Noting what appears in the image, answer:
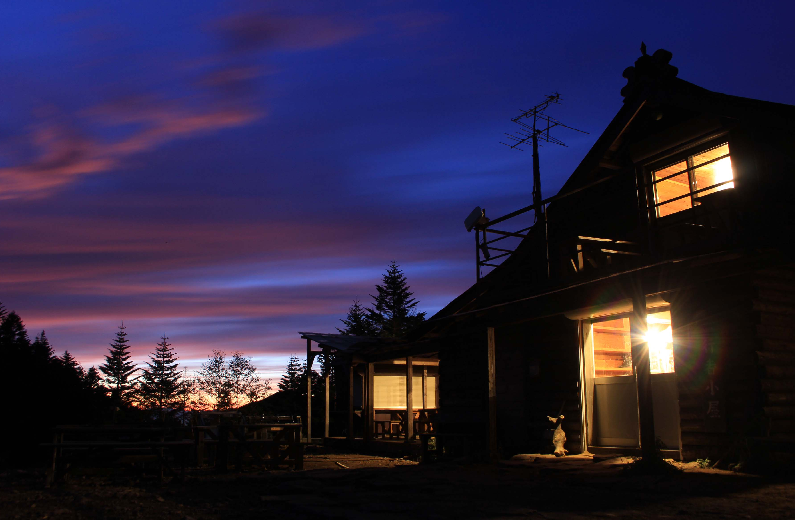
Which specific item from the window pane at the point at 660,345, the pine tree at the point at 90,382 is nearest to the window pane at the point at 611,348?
the window pane at the point at 660,345

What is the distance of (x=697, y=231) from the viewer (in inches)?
429

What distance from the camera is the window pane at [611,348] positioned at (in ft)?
41.5

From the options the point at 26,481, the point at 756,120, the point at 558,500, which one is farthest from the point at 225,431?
the point at 756,120

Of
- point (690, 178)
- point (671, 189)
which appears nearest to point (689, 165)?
point (690, 178)

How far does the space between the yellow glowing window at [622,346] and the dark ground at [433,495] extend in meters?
2.40

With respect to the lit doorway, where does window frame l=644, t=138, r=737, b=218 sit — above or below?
above

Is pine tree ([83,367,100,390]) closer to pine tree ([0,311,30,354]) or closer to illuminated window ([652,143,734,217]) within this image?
pine tree ([0,311,30,354])

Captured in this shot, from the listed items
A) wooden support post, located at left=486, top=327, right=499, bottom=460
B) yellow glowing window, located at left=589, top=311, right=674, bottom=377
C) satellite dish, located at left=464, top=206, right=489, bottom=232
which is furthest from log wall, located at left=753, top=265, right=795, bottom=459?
satellite dish, located at left=464, top=206, right=489, bottom=232

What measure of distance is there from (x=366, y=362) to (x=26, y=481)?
35.0 ft

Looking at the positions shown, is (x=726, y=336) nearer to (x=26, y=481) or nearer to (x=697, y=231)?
(x=697, y=231)

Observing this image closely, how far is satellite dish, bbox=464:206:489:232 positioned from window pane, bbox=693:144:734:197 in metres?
4.22

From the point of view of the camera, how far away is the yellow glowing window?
12.0 metres

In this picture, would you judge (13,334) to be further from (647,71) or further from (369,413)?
(647,71)

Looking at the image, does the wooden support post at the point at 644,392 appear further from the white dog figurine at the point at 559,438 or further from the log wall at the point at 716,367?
the white dog figurine at the point at 559,438
